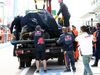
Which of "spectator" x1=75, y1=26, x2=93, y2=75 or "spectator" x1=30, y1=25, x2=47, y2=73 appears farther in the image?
"spectator" x1=30, y1=25, x2=47, y2=73

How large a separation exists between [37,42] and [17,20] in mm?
2672

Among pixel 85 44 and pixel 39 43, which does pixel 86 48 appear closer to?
pixel 85 44

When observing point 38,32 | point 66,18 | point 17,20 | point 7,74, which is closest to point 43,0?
point 17,20

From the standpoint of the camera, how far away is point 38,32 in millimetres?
7988

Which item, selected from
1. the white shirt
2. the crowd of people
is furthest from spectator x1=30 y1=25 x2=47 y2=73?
the white shirt

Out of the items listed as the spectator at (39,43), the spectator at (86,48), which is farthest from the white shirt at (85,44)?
the spectator at (39,43)

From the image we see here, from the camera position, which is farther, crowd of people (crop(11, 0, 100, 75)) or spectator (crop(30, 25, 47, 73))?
spectator (crop(30, 25, 47, 73))

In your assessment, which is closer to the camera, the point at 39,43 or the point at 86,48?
the point at 86,48

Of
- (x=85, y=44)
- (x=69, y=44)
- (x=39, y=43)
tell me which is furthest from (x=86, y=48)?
(x=39, y=43)

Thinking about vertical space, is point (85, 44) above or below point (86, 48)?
above

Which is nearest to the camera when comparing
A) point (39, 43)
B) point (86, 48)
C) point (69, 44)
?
point (86, 48)

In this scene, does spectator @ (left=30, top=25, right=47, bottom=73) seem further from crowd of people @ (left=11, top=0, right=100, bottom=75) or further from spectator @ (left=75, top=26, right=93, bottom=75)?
spectator @ (left=75, top=26, right=93, bottom=75)

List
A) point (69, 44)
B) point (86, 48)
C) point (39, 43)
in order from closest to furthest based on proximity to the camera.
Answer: point (86, 48), point (69, 44), point (39, 43)

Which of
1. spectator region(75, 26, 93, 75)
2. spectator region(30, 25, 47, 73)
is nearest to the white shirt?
spectator region(75, 26, 93, 75)
